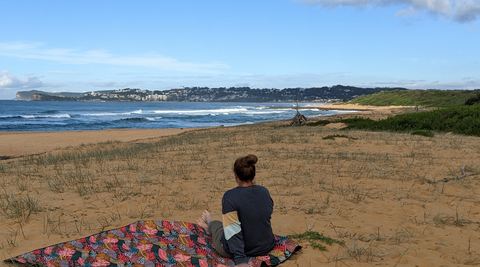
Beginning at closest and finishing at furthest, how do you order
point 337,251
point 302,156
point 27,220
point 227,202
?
point 227,202
point 337,251
point 27,220
point 302,156

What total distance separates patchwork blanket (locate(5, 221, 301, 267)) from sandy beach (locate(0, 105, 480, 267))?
10.2 inches

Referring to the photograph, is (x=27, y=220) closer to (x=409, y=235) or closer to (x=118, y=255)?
(x=118, y=255)

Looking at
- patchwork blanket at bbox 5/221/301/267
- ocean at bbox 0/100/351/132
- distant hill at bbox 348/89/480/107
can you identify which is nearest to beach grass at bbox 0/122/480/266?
patchwork blanket at bbox 5/221/301/267

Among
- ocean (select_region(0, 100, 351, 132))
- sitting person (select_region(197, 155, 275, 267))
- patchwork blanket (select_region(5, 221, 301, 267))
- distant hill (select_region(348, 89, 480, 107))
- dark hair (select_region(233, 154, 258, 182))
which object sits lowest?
ocean (select_region(0, 100, 351, 132))

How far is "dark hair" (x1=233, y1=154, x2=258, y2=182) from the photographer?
3545 mm

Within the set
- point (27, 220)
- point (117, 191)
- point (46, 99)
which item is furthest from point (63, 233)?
point (46, 99)

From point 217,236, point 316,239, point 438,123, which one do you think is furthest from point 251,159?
point 438,123

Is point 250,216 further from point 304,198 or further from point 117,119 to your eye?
point 117,119

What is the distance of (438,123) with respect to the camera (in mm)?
19250

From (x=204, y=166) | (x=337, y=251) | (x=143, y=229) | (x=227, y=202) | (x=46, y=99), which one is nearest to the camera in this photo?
(x=227, y=202)

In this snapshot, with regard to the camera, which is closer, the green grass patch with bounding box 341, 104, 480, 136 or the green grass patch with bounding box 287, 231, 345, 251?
the green grass patch with bounding box 287, 231, 345, 251

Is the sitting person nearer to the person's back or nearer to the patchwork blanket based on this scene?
the person's back

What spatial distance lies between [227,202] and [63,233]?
2444 mm

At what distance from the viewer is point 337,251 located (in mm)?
3990
